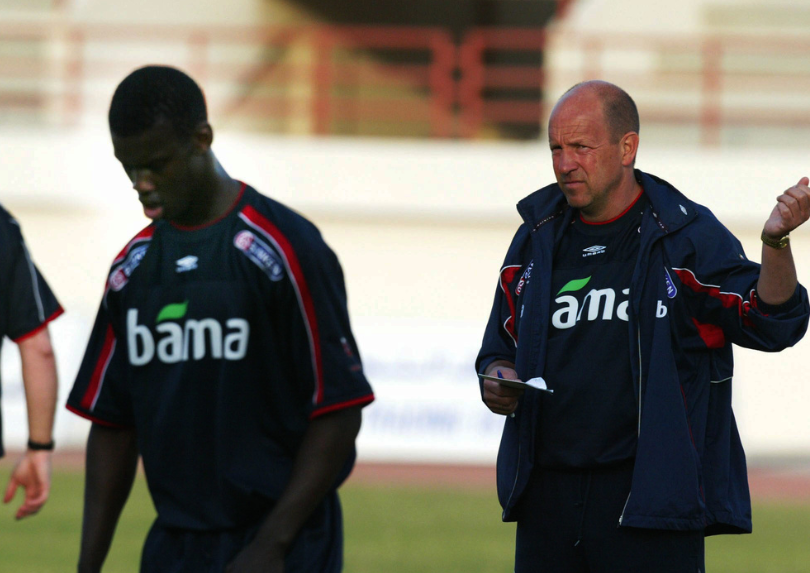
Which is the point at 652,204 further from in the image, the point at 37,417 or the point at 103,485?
the point at 37,417

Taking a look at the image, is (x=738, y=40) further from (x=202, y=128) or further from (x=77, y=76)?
(x=202, y=128)

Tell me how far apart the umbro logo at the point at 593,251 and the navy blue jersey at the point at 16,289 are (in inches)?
75.8

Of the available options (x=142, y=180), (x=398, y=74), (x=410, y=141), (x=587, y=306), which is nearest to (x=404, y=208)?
(x=410, y=141)

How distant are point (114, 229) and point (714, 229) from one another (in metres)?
12.0

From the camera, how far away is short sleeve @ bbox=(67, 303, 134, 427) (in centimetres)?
315

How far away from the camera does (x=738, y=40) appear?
57.1ft

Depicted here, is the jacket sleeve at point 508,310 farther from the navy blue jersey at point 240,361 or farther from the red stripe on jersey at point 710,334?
the navy blue jersey at point 240,361

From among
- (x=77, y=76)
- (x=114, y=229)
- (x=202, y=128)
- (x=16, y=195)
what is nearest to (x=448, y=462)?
(x=114, y=229)

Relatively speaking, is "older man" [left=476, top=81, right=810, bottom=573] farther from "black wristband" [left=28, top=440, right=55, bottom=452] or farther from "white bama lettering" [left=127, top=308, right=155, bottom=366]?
"black wristband" [left=28, top=440, right=55, bottom=452]

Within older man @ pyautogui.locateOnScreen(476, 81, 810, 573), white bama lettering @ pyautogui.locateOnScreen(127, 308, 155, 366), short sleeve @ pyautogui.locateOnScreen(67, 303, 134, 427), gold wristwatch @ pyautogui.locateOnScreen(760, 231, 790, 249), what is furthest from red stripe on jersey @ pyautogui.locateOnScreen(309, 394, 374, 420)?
gold wristwatch @ pyautogui.locateOnScreen(760, 231, 790, 249)

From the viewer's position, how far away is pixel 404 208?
1469 cm

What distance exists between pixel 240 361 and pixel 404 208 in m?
11.9

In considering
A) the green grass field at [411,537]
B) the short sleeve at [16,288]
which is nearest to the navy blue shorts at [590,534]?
the short sleeve at [16,288]

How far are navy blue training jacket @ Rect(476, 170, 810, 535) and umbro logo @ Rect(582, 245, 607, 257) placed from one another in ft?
0.36
